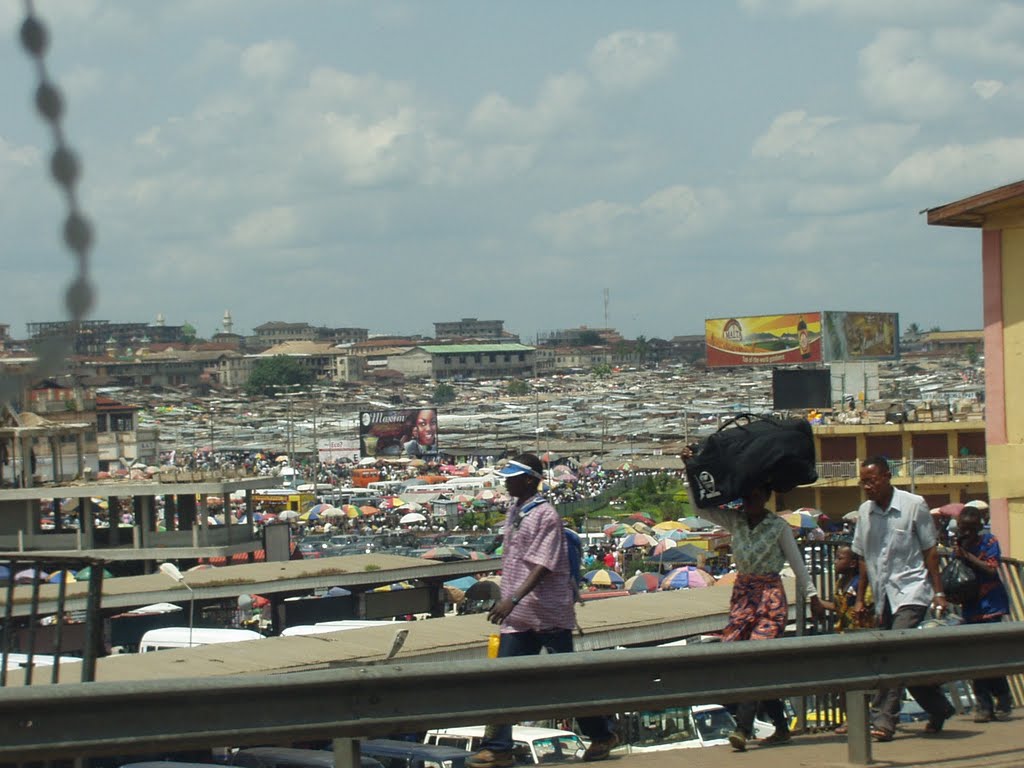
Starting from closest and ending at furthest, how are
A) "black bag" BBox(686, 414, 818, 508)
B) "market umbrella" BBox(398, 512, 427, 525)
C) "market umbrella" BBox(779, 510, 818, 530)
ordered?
"black bag" BBox(686, 414, 818, 508) → "market umbrella" BBox(779, 510, 818, 530) → "market umbrella" BBox(398, 512, 427, 525)

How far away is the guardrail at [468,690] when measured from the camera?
11.0 ft

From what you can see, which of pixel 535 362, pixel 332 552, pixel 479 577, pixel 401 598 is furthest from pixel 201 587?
pixel 535 362

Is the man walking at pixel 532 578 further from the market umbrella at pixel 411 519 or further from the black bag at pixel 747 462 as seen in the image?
the market umbrella at pixel 411 519

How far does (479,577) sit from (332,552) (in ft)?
35.4

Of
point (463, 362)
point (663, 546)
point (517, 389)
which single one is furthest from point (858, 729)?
point (463, 362)

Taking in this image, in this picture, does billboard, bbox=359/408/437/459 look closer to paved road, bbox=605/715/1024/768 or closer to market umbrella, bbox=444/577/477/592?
market umbrella, bbox=444/577/477/592

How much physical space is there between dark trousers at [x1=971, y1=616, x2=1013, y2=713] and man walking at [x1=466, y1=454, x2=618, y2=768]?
1779 mm

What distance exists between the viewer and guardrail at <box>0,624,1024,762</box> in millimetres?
3348

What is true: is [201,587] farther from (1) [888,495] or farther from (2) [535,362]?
(2) [535,362]

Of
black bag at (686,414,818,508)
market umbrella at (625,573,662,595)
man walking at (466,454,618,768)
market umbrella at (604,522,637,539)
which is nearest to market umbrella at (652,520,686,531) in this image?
market umbrella at (604,522,637,539)

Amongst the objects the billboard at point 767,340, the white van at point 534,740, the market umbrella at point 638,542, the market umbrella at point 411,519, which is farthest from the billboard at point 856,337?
the white van at point 534,740

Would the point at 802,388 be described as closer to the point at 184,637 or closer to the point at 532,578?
the point at 184,637

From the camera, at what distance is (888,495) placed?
5.41 meters

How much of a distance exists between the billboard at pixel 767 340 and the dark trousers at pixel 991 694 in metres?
59.7
